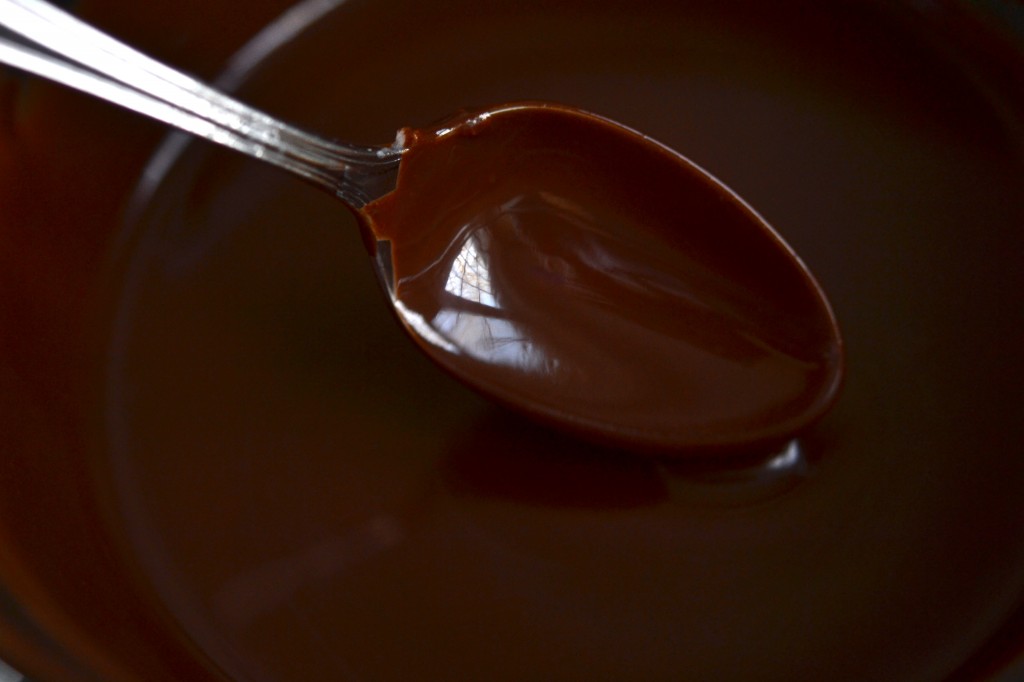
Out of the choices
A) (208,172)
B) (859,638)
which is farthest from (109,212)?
(859,638)

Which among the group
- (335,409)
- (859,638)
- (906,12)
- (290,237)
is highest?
(906,12)

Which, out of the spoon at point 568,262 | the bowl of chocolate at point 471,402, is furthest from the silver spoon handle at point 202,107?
the bowl of chocolate at point 471,402

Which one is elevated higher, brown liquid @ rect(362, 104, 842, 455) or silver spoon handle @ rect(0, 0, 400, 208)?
silver spoon handle @ rect(0, 0, 400, 208)

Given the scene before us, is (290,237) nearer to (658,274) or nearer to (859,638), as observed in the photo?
(658,274)

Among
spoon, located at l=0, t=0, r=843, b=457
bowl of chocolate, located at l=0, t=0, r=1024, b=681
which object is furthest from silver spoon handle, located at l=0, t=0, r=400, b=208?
bowl of chocolate, located at l=0, t=0, r=1024, b=681

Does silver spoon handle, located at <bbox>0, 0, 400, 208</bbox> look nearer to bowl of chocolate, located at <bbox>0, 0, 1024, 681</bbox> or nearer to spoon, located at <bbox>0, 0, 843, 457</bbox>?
spoon, located at <bbox>0, 0, 843, 457</bbox>

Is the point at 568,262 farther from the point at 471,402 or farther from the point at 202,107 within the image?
the point at 202,107

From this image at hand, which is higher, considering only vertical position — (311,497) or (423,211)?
(423,211)

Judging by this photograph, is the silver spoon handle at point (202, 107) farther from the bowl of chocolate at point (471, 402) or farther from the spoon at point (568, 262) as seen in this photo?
the bowl of chocolate at point (471, 402)

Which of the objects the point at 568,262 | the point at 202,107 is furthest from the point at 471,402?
the point at 202,107
